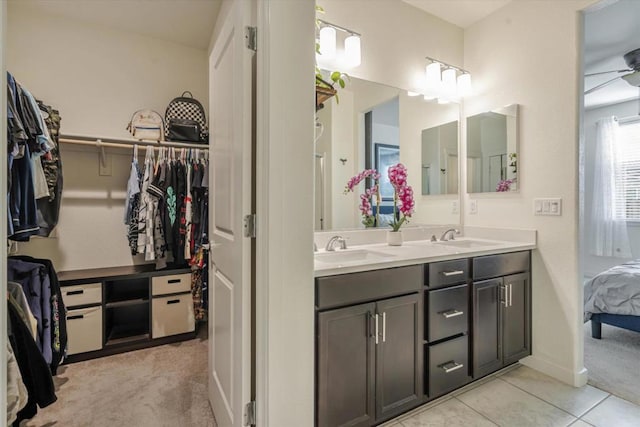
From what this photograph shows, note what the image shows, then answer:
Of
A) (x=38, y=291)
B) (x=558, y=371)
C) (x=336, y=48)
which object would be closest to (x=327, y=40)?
(x=336, y=48)

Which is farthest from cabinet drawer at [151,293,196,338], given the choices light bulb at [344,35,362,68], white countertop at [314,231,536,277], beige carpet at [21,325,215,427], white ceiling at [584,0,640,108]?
white ceiling at [584,0,640,108]

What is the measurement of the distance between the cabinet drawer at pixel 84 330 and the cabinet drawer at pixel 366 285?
1959mm

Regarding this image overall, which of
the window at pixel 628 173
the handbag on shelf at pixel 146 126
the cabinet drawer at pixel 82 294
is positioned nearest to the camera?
the cabinet drawer at pixel 82 294

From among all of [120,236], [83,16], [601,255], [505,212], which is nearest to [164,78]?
[83,16]

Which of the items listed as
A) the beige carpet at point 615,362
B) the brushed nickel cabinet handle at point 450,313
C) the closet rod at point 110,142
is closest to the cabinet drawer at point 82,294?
the closet rod at point 110,142

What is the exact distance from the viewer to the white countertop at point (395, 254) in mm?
1446

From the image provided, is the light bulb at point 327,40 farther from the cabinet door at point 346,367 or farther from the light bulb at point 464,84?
the cabinet door at point 346,367

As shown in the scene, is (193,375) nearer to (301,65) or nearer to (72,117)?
(301,65)

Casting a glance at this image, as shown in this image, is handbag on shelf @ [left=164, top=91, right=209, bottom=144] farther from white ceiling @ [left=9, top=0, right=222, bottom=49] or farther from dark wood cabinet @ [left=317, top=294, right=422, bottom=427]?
dark wood cabinet @ [left=317, top=294, right=422, bottom=427]

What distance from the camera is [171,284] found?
2590 mm

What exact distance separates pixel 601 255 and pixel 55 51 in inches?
270

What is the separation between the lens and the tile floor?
5.39 ft

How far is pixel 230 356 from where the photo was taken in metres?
1.41

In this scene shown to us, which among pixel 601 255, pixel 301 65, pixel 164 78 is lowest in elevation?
pixel 601 255
